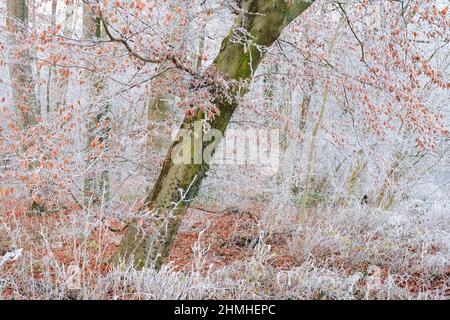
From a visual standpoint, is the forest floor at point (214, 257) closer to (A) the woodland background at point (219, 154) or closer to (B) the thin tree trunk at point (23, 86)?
(A) the woodland background at point (219, 154)

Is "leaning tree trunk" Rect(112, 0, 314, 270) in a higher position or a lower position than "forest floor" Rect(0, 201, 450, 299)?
→ higher

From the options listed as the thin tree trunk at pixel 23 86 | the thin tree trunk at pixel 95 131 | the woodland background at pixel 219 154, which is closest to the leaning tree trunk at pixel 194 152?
the woodland background at pixel 219 154

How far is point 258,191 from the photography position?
7.66 m

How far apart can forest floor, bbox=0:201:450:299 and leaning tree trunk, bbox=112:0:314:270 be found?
0.31 metres

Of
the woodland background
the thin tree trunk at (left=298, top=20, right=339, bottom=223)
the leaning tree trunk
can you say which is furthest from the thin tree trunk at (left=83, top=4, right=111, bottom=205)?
the thin tree trunk at (left=298, top=20, right=339, bottom=223)

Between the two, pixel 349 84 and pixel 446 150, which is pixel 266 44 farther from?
pixel 446 150

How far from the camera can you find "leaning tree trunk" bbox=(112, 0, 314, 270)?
4.20 meters

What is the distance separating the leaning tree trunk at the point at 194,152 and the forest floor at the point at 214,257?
31 centimetres

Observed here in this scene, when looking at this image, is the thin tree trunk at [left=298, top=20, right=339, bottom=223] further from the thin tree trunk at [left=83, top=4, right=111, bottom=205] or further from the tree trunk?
the tree trunk

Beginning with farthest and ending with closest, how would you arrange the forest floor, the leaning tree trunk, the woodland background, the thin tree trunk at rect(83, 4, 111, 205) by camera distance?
the thin tree trunk at rect(83, 4, 111, 205), the leaning tree trunk, the woodland background, the forest floor

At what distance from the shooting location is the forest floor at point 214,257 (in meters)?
3.22

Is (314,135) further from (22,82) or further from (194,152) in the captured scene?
(22,82)

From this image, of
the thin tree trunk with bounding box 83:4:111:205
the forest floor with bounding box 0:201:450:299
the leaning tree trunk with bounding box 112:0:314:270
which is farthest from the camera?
the thin tree trunk with bounding box 83:4:111:205
